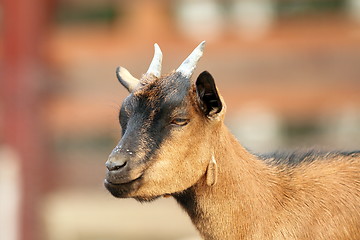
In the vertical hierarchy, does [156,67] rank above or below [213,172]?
above

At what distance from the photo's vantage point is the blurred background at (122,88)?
15.4 m

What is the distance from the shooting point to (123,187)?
530 centimetres

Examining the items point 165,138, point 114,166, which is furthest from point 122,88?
point 114,166

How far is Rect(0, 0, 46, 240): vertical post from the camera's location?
15297 mm

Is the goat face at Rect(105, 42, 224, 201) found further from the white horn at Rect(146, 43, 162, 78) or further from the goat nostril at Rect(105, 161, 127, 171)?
the white horn at Rect(146, 43, 162, 78)

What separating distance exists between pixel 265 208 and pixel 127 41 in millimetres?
11230

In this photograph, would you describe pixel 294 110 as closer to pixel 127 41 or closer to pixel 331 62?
pixel 331 62

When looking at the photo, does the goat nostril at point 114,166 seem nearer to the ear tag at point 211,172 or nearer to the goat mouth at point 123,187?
the goat mouth at point 123,187

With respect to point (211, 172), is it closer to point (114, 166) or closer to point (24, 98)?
point (114, 166)

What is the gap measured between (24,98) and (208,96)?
1047 cm

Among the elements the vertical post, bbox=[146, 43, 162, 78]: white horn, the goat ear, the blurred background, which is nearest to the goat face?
the goat ear

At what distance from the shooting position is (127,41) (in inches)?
657

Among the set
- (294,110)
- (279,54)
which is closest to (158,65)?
(279,54)

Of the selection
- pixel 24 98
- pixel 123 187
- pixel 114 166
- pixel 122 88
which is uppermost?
pixel 114 166
